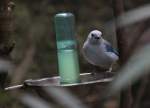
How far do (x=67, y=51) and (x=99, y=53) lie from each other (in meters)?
0.73

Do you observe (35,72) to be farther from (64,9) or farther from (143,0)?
(143,0)

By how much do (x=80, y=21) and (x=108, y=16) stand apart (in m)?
0.36

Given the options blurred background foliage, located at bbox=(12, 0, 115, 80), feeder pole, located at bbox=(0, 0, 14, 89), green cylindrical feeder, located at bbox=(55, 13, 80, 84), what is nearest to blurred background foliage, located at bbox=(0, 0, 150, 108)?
blurred background foliage, located at bbox=(12, 0, 115, 80)

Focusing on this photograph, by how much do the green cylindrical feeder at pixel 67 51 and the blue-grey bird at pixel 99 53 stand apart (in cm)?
57

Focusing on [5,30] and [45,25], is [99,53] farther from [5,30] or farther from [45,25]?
[45,25]

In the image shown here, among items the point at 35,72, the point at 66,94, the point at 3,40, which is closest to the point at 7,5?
the point at 3,40

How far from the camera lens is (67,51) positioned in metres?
2.45

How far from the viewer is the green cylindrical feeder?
7.79 ft

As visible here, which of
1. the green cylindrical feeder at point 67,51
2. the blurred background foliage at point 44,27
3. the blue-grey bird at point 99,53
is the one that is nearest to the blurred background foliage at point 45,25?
the blurred background foliage at point 44,27

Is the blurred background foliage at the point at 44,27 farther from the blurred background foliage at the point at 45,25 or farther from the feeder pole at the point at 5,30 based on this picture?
the feeder pole at the point at 5,30

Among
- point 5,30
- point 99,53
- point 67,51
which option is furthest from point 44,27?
point 5,30

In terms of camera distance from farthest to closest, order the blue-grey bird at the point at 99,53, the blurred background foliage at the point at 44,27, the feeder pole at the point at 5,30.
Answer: the blurred background foliage at the point at 44,27, the blue-grey bird at the point at 99,53, the feeder pole at the point at 5,30

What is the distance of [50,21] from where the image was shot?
19.1 ft

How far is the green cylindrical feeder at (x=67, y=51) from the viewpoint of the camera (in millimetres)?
2373
